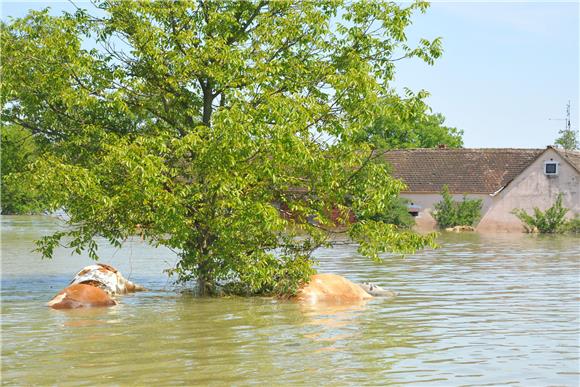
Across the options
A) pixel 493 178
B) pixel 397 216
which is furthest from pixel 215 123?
pixel 493 178

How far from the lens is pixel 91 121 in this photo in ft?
65.3

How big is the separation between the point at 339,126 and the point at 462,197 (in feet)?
127

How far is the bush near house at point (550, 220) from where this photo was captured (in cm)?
5041

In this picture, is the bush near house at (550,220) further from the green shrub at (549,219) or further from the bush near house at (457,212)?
the bush near house at (457,212)

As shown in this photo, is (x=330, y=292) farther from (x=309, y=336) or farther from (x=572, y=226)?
(x=572, y=226)

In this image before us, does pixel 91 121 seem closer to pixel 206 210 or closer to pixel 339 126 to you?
pixel 206 210

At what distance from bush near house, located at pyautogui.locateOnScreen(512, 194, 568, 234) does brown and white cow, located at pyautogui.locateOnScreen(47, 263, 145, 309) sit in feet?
110

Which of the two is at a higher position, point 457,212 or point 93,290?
point 457,212

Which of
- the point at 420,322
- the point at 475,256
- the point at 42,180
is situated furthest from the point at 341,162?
the point at 475,256

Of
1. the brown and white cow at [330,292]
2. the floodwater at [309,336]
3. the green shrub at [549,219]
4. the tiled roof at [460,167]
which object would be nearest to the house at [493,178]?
the tiled roof at [460,167]

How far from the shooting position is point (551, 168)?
54656mm

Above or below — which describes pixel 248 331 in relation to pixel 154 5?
below

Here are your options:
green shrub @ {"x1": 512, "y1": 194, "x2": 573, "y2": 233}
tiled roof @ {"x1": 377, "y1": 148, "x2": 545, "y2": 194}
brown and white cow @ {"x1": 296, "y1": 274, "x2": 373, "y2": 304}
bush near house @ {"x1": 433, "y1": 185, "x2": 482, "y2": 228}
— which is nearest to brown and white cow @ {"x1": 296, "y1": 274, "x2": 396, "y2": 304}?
brown and white cow @ {"x1": 296, "y1": 274, "x2": 373, "y2": 304}

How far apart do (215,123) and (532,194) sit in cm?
3962
